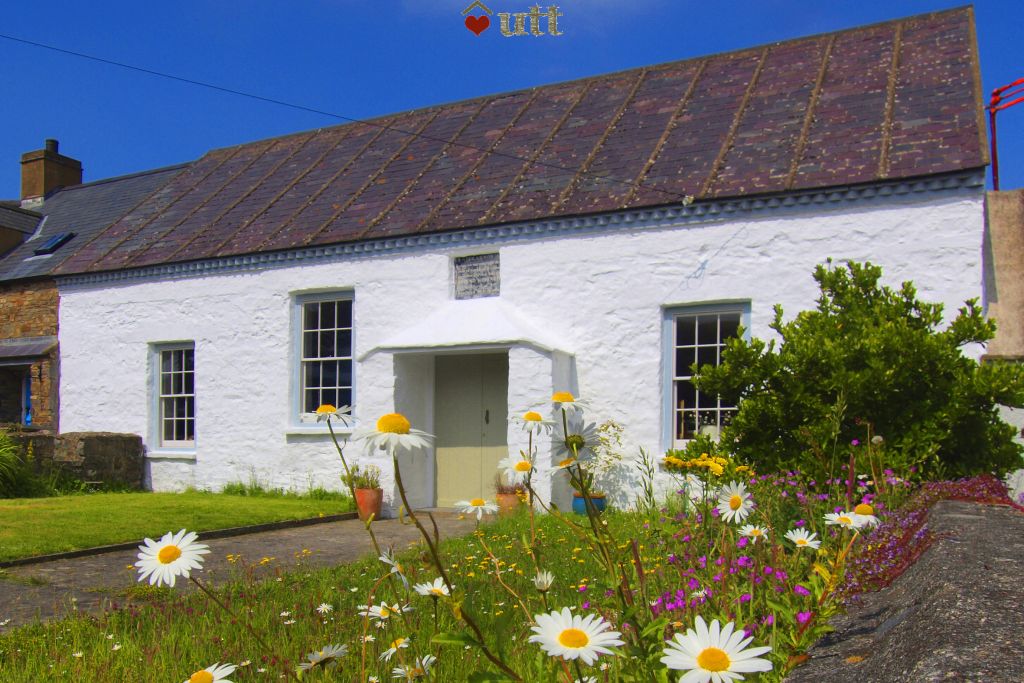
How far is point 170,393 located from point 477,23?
870 centimetres

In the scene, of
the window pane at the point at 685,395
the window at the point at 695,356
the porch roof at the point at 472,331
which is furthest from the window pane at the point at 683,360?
the porch roof at the point at 472,331

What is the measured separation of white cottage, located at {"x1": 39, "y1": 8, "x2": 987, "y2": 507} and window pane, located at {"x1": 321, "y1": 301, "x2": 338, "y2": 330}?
4cm

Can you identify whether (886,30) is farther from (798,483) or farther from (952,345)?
(798,483)

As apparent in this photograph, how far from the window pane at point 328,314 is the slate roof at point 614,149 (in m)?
1.03

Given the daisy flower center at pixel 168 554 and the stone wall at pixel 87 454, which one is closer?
the daisy flower center at pixel 168 554

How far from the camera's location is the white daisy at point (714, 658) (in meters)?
1.48

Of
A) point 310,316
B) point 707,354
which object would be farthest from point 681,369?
point 310,316

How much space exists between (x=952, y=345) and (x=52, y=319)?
51.3 ft

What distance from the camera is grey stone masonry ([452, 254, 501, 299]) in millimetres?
12101

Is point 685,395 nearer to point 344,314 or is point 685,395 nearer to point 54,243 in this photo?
point 344,314

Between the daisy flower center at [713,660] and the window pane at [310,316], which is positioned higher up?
the window pane at [310,316]

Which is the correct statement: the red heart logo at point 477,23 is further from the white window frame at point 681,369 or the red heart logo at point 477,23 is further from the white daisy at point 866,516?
the white daisy at point 866,516

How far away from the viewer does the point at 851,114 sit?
432 inches

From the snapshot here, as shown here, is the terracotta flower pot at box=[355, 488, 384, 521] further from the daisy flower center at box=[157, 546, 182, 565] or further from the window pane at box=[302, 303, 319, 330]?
the daisy flower center at box=[157, 546, 182, 565]
